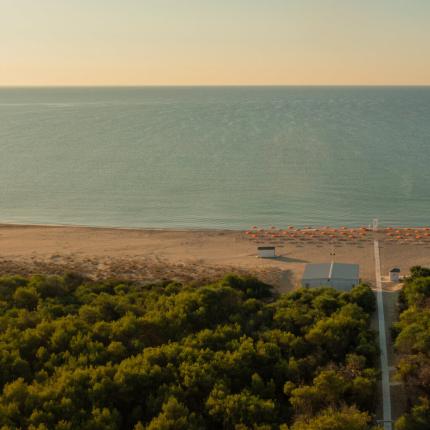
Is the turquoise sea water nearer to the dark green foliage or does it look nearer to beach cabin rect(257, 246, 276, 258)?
beach cabin rect(257, 246, 276, 258)

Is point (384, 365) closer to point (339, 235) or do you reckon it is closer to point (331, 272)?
point (331, 272)

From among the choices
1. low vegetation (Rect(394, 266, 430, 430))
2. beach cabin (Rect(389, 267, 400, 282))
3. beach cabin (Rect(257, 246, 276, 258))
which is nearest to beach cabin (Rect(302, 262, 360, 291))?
beach cabin (Rect(389, 267, 400, 282))

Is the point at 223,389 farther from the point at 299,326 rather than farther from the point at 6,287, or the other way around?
the point at 6,287

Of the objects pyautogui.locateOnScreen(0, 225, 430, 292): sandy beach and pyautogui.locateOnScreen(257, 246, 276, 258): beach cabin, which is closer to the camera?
pyautogui.locateOnScreen(0, 225, 430, 292): sandy beach

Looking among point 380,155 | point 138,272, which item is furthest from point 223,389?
point 380,155

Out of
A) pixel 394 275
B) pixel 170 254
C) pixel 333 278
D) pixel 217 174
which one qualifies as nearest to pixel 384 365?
pixel 333 278

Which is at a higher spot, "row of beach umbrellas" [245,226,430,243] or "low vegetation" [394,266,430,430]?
"row of beach umbrellas" [245,226,430,243]
